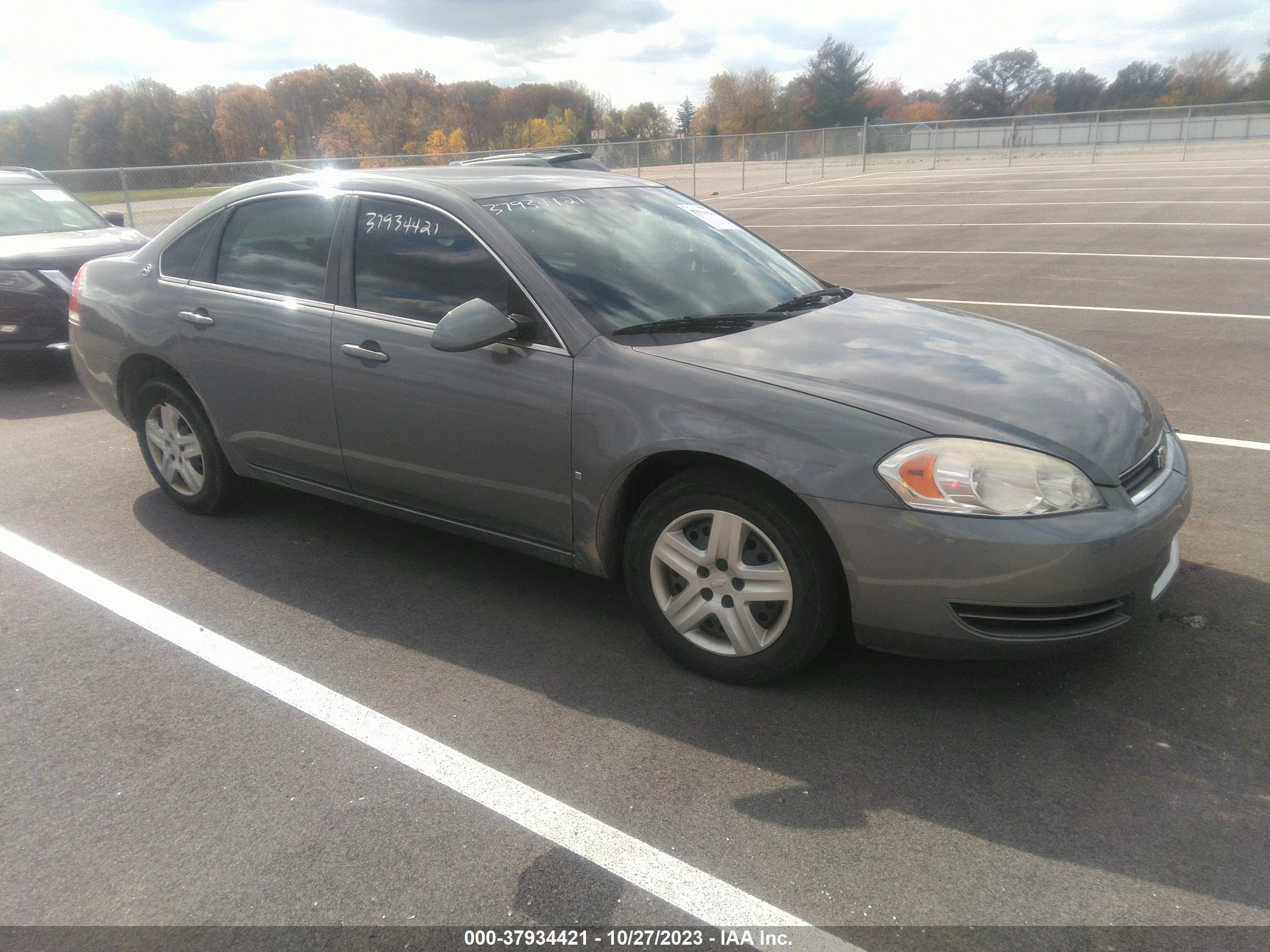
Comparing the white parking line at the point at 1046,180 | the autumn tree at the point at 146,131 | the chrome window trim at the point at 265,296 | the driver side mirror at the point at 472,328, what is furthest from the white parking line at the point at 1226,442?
the autumn tree at the point at 146,131

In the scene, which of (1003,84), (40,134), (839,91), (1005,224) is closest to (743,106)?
A: (839,91)

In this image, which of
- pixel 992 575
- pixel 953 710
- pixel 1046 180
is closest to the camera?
pixel 992 575

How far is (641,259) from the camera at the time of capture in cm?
387

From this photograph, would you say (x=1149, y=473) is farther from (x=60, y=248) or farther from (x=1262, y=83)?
(x=1262, y=83)

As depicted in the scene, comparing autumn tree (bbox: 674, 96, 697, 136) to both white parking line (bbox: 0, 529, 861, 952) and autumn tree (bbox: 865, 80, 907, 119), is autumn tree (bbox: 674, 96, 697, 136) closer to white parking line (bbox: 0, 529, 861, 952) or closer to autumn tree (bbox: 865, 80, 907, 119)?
autumn tree (bbox: 865, 80, 907, 119)

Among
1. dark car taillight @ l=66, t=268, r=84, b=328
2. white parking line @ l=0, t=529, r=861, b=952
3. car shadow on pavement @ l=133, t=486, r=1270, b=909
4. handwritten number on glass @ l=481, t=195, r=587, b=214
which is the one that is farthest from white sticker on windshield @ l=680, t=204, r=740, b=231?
dark car taillight @ l=66, t=268, r=84, b=328

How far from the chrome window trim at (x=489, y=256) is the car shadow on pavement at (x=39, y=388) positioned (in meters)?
3.65

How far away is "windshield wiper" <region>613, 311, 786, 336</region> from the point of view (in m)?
3.50

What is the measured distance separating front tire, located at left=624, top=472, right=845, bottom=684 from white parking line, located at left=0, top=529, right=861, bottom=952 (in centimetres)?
80

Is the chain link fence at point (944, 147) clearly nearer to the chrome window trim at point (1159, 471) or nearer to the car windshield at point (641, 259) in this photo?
the car windshield at point (641, 259)

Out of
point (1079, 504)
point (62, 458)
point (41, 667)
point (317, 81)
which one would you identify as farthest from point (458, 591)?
point (317, 81)

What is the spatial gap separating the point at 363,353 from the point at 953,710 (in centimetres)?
254

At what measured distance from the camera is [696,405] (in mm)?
3141

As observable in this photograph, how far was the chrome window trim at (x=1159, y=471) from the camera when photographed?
3.03 m
